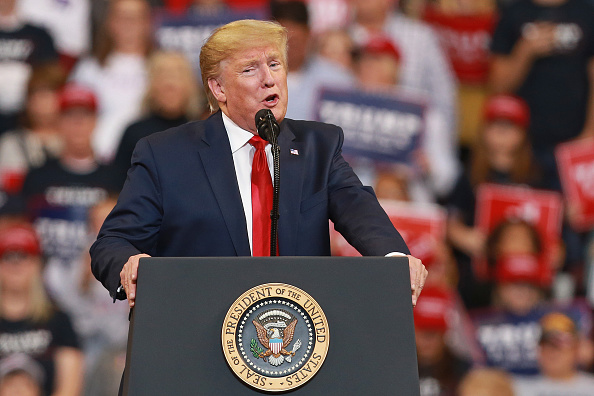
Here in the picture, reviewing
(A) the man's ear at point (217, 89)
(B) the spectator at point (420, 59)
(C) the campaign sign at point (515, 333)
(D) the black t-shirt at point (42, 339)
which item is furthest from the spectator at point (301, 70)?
(A) the man's ear at point (217, 89)

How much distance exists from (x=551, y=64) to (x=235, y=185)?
13.0 ft

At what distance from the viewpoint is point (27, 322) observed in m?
4.76

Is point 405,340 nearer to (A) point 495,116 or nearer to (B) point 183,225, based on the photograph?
(B) point 183,225

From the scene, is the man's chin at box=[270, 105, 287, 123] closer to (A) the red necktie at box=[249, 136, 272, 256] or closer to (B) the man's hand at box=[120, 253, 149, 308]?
(A) the red necktie at box=[249, 136, 272, 256]

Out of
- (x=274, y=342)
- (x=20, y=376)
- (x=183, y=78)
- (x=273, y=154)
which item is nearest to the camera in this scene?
(x=274, y=342)

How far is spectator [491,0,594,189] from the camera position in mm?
5605

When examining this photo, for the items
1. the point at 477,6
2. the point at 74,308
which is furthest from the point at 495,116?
the point at 74,308

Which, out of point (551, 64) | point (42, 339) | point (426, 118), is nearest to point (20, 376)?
point (42, 339)

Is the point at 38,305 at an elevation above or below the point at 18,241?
below

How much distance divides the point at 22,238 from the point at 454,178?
241 cm

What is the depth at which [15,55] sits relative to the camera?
5336mm

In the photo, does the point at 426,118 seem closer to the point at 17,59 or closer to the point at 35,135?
the point at 35,135

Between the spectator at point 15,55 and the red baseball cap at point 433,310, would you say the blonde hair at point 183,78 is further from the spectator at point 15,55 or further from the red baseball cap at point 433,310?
the red baseball cap at point 433,310

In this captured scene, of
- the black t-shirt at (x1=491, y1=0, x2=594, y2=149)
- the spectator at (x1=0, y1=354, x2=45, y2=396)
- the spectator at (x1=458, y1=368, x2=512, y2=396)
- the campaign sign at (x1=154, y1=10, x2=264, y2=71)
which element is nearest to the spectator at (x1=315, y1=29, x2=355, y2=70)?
the campaign sign at (x1=154, y1=10, x2=264, y2=71)
